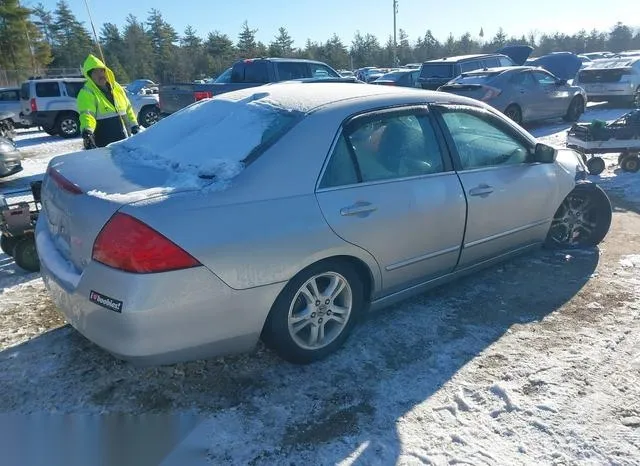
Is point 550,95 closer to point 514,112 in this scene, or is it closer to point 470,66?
point 514,112

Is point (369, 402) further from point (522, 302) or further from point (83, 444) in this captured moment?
point (522, 302)

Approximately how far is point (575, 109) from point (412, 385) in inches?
503

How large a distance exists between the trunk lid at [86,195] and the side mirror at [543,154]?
2831 mm

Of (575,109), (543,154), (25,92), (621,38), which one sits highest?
(25,92)

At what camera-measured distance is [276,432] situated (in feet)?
8.22

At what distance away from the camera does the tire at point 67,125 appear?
50.1 feet

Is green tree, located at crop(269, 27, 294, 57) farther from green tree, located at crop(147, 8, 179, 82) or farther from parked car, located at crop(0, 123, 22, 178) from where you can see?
parked car, located at crop(0, 123, 22, 178)

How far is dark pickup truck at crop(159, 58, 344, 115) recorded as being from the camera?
11305mm

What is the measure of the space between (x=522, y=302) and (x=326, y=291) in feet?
5.40

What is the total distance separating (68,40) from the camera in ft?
181

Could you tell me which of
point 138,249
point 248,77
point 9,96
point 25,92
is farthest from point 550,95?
point 9,96

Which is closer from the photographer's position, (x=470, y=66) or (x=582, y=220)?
(x=582, y=220)

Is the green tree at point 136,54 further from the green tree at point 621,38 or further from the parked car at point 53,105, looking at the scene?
the green tree at point 621,38

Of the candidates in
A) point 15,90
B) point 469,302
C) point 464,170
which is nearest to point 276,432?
point 469,302
